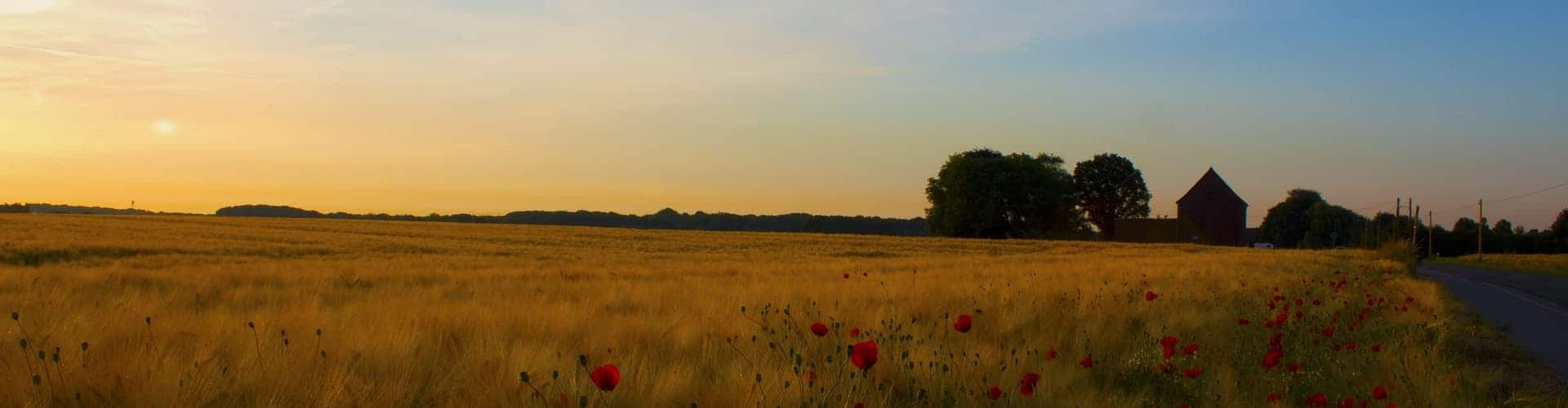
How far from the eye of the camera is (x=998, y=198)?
63188mm

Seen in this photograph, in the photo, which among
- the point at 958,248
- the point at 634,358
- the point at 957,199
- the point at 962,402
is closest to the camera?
the point at 962,402

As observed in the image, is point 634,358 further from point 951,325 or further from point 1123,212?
point 1123,212

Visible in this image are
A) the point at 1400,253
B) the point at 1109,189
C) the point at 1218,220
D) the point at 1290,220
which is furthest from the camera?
the point at 1290,220

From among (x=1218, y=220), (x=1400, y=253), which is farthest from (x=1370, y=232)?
(x=1400, y=253)

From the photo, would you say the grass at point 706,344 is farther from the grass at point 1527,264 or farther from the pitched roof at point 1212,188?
the pitched roof at point 1212,188

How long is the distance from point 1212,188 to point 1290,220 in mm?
19804

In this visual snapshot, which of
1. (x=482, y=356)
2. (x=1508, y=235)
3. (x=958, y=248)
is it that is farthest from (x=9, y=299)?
(x=1508, y=235)

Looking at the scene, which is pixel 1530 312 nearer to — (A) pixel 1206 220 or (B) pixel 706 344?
(B) pixel 706 344

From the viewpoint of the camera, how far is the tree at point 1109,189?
73500mm

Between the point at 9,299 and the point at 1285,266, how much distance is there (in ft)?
66.3

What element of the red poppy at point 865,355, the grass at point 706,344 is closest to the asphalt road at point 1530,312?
the grass at point 706,344

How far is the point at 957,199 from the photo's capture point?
64250 millimetres

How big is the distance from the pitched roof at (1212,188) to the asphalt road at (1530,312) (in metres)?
64.0

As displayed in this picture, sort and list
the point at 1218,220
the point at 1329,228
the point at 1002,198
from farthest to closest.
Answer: the point at 1329,228, the point at 1218,220, the point at 1002,198
